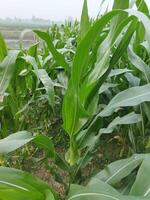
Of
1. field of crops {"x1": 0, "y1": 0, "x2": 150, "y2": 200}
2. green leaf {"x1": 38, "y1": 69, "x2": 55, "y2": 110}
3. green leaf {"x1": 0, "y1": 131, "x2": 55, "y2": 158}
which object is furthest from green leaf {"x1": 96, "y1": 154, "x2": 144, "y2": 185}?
green leaf {"x1": 38, "y1": 69, "x2": 55, "y2": 110}

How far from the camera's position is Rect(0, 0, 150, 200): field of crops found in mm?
427

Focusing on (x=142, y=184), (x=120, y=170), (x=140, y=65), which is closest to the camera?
(x=142, y=184)

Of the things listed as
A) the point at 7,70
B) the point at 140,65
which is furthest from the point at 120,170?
the point at 7,70

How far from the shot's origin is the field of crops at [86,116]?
0.43 metres

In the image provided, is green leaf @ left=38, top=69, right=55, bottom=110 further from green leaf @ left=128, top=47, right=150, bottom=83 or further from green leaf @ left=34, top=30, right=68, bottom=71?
green leaf @ left=128, top=47, right=150, bottom=83

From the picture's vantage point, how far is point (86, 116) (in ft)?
1.94

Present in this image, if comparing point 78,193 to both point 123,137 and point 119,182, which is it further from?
point 123,137

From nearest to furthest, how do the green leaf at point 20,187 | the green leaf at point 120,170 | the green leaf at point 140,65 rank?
the green leaf at point 20,187 < the green leaf at point 120,170 < the green leaf at point 140,65

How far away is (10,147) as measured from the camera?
448 mm

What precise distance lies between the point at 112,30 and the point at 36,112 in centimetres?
53

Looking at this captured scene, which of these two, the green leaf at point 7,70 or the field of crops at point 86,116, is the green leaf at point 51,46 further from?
the green leaf at point 7,70

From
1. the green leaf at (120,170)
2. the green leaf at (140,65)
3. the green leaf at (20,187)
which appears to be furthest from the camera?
the green leaf at (140,65)

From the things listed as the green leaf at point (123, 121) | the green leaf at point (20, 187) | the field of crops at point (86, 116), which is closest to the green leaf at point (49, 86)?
the field of crops at point (86, 116)

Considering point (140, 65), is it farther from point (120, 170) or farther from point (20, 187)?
point (20, 187)
